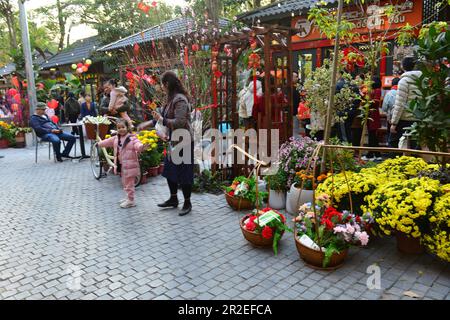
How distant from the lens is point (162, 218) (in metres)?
5.41

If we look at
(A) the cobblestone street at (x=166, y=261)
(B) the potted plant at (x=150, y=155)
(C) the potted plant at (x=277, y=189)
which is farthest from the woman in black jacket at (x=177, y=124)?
(B) the potted plant at (x=150, y=155)

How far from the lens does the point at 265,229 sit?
4.13 meters

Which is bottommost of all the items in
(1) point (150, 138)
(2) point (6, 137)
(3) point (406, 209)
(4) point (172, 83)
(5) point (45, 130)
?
(3) point (406, 209)

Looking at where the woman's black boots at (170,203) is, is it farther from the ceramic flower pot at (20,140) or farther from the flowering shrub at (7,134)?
the flowering shrub at (7,134)

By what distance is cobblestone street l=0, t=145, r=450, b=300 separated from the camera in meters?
3.41

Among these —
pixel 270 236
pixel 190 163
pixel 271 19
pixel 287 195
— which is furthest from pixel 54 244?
pixel 271 19

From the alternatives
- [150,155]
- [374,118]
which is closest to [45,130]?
[150,155]

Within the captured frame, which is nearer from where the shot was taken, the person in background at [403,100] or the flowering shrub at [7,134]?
the person in background at [403,100]

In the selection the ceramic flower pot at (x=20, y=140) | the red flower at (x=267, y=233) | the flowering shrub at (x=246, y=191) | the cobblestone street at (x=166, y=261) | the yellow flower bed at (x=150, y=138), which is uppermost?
the yellow flower bed at (x=150, y=138)

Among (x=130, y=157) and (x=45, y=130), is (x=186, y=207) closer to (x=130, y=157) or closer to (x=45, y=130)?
(x=130, y=157)

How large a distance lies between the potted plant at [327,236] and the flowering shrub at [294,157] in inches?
54.4

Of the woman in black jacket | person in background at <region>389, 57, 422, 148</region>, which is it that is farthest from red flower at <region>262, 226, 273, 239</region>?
person in background at <region>389, 57, 422, 148</region>

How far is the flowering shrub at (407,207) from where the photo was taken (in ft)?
11.8

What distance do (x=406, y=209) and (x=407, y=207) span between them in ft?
0.07
